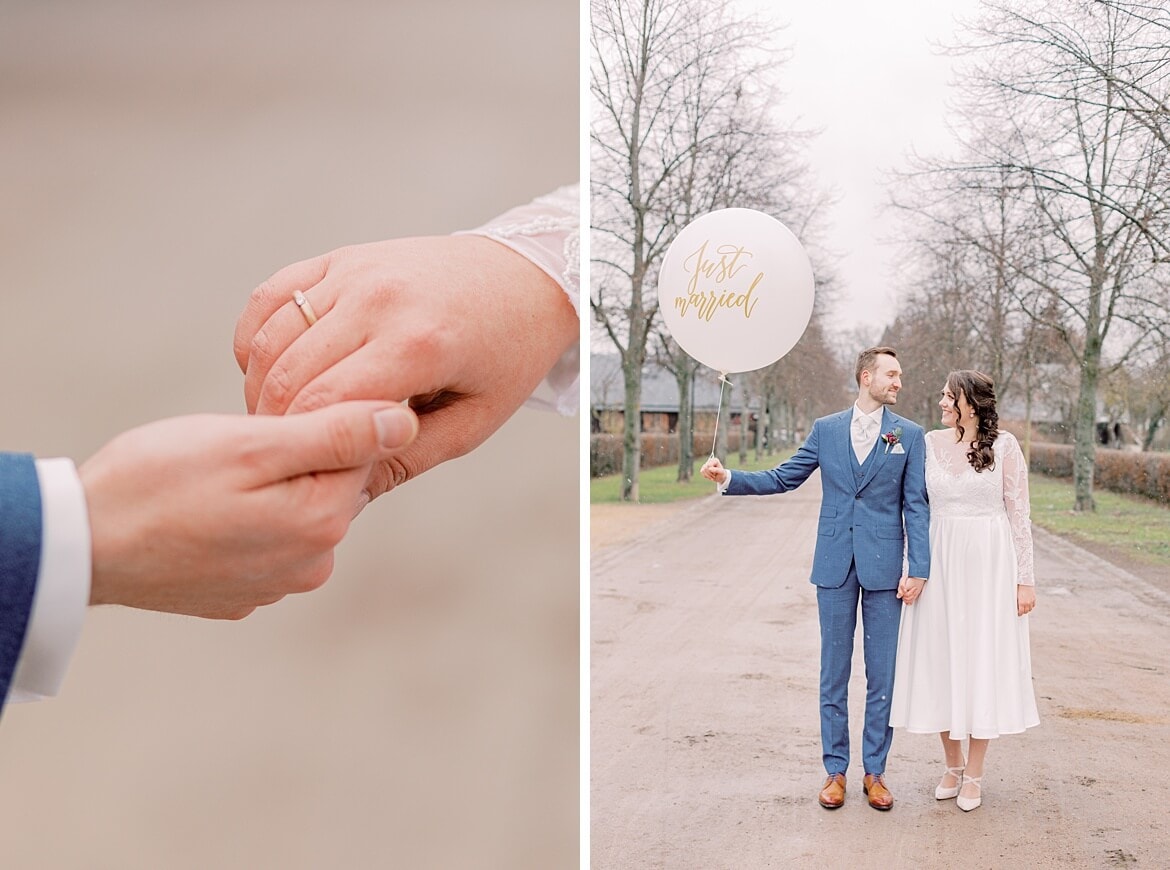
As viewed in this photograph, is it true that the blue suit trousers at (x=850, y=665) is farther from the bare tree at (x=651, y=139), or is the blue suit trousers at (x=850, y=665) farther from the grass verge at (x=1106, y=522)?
the bare tree at (x=651, y=139)

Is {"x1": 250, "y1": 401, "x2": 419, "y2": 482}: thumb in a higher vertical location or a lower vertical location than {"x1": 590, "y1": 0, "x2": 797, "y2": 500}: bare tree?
lower

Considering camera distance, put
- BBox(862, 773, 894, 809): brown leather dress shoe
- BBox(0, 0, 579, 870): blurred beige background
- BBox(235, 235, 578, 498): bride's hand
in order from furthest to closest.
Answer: BBox(0, 0, 579, 870): blurred beige background, BBox(862, 773, 894, 809): brown leather dress shoe, BBox(235, 235, 578, 498): bride's hand

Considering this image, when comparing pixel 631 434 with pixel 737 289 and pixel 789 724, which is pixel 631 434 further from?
pixel 789 724

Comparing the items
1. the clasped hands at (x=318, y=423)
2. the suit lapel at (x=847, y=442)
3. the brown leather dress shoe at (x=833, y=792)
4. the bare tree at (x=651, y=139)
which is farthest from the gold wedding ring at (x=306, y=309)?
the brown leather dress shoe at (x=833, y=792)

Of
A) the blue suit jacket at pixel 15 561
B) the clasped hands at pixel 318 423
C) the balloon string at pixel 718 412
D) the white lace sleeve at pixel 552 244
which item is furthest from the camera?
the balloon string at pixel 718 412

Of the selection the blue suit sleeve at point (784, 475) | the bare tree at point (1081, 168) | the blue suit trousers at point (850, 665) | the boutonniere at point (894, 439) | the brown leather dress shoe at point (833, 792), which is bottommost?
the brown leather dress shoe at point (833, 792)

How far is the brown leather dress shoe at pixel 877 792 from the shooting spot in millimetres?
1667

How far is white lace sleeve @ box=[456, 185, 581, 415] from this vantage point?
1.46m

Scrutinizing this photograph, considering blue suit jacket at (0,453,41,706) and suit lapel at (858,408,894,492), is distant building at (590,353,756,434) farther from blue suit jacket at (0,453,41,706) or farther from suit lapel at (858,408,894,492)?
blue suit jacket at (0,453,41,706)

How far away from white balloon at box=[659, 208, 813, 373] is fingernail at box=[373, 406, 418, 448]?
0.97m

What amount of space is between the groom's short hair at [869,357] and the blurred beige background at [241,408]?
0.97 m

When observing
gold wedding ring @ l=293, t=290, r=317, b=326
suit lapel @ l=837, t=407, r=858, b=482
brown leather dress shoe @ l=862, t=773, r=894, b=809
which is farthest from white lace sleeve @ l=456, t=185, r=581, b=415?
brown leather dress shoe @ l=862, t=773, r=894, b=809

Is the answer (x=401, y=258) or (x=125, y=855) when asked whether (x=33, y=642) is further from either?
(x=125, y=855)

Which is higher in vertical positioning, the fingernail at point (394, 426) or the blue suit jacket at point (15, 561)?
the fingernail at point (394, 426)
